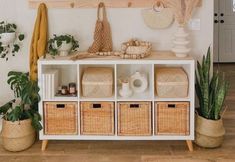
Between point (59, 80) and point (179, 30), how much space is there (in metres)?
1.27

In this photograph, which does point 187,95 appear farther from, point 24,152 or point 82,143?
point 24,152

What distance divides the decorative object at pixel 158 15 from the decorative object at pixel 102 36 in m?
0.38

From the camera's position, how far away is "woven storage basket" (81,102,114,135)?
10.7 ft

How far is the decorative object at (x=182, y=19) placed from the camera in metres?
3.28

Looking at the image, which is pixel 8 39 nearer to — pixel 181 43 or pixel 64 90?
pixel 64 90

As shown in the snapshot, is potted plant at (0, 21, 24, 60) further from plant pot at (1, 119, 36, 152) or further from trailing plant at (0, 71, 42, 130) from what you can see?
plant pot at (1, 119, 36, 152)

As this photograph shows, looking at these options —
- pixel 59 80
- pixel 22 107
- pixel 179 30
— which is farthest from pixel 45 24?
pixel 179 30

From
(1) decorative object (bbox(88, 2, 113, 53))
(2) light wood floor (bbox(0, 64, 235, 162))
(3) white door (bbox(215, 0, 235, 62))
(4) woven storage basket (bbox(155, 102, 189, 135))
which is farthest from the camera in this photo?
(3) white door (bbox(215, 0, 235, 62))

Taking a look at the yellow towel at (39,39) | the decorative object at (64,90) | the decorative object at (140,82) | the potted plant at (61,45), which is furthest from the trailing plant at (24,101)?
the decorative object at (140,82)

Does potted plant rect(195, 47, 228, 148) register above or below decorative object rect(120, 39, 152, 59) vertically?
below

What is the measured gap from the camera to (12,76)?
11.9ft

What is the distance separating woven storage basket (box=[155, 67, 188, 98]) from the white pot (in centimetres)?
84

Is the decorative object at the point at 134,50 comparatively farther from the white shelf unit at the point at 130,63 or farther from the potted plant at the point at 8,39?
the potted plant at the point at 8,39

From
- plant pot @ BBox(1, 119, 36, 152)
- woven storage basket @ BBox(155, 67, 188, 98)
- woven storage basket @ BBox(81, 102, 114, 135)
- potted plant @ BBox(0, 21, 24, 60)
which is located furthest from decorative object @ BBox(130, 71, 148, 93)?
potted plant @ BBox(0, 21, 24, 60)
